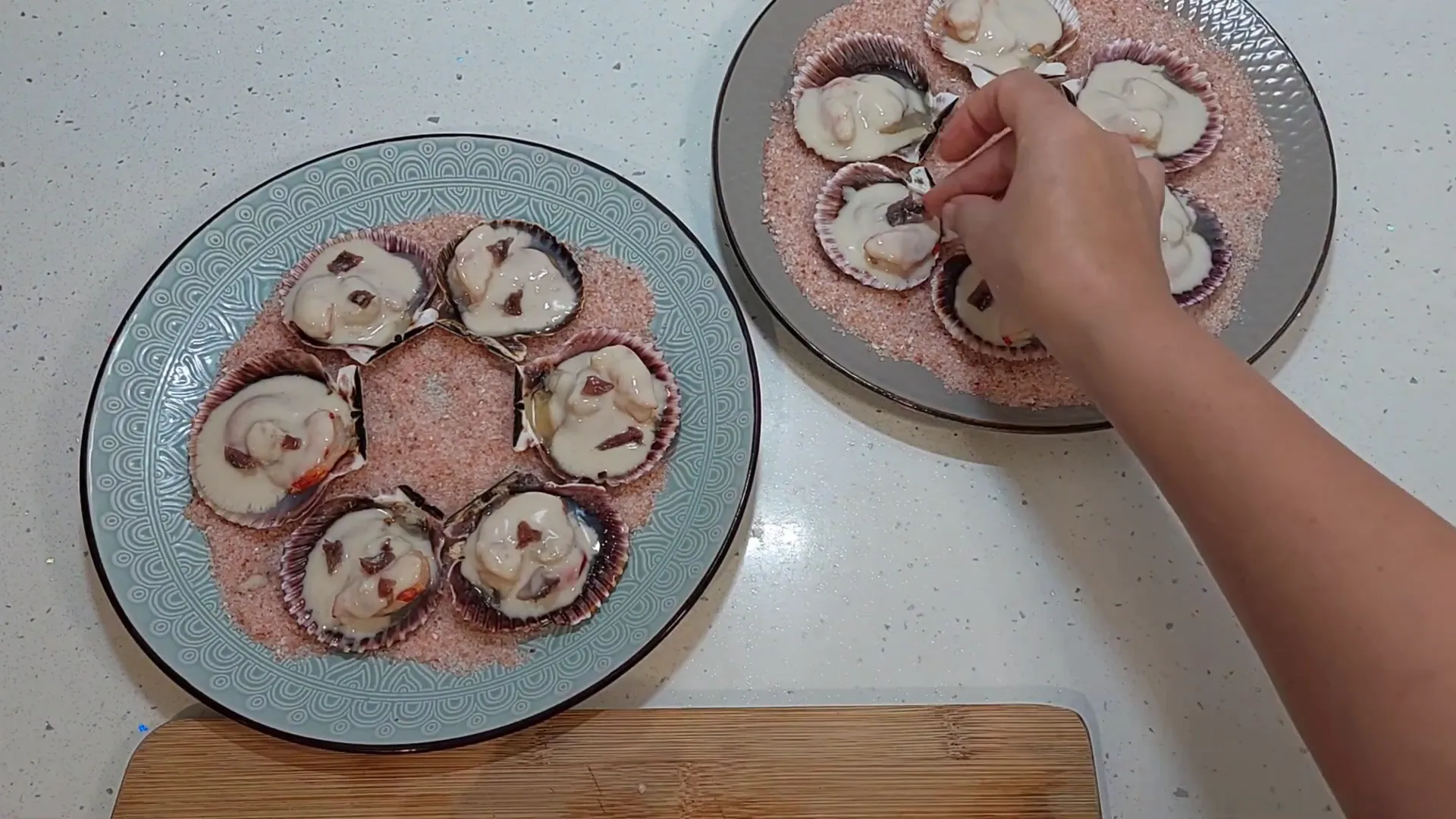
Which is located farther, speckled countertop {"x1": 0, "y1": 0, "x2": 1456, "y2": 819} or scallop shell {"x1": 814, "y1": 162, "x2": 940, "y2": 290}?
scallop shell {"x1": 814, "y1": 162, "x2": 940, "y2": 290}

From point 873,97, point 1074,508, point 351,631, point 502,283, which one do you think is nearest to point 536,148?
point 502,283

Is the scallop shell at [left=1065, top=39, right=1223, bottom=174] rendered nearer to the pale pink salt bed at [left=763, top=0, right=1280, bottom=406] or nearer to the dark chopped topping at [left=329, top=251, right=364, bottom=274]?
the pale pink salt bed at [left=763, top=0, right=1280, bottom=406]

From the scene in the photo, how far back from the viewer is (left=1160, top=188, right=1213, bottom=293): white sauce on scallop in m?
1.04

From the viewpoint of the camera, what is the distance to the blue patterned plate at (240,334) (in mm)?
897

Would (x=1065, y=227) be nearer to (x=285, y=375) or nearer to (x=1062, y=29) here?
(x=1062, y=29)

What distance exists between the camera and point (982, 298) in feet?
3.36

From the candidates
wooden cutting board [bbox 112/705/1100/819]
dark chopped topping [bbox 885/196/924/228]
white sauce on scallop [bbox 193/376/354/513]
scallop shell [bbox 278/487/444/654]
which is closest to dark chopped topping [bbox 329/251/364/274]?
white sauce on scallop [bbox 193/376/354/513]

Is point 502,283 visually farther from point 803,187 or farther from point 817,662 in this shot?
point 817,662

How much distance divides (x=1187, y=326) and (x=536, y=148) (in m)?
0.69

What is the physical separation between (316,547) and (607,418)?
300 mm

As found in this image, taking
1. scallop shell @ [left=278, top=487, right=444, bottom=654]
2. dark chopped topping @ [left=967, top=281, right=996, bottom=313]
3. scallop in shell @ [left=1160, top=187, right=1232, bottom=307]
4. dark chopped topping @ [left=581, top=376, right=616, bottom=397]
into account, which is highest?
scallop in shell @ [left=1160, top=187, right=1232, bottom=307]

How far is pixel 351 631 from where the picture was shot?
919mm

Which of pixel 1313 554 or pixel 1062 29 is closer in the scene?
pixel 1313 554

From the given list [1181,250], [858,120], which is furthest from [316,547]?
[1181,250]
